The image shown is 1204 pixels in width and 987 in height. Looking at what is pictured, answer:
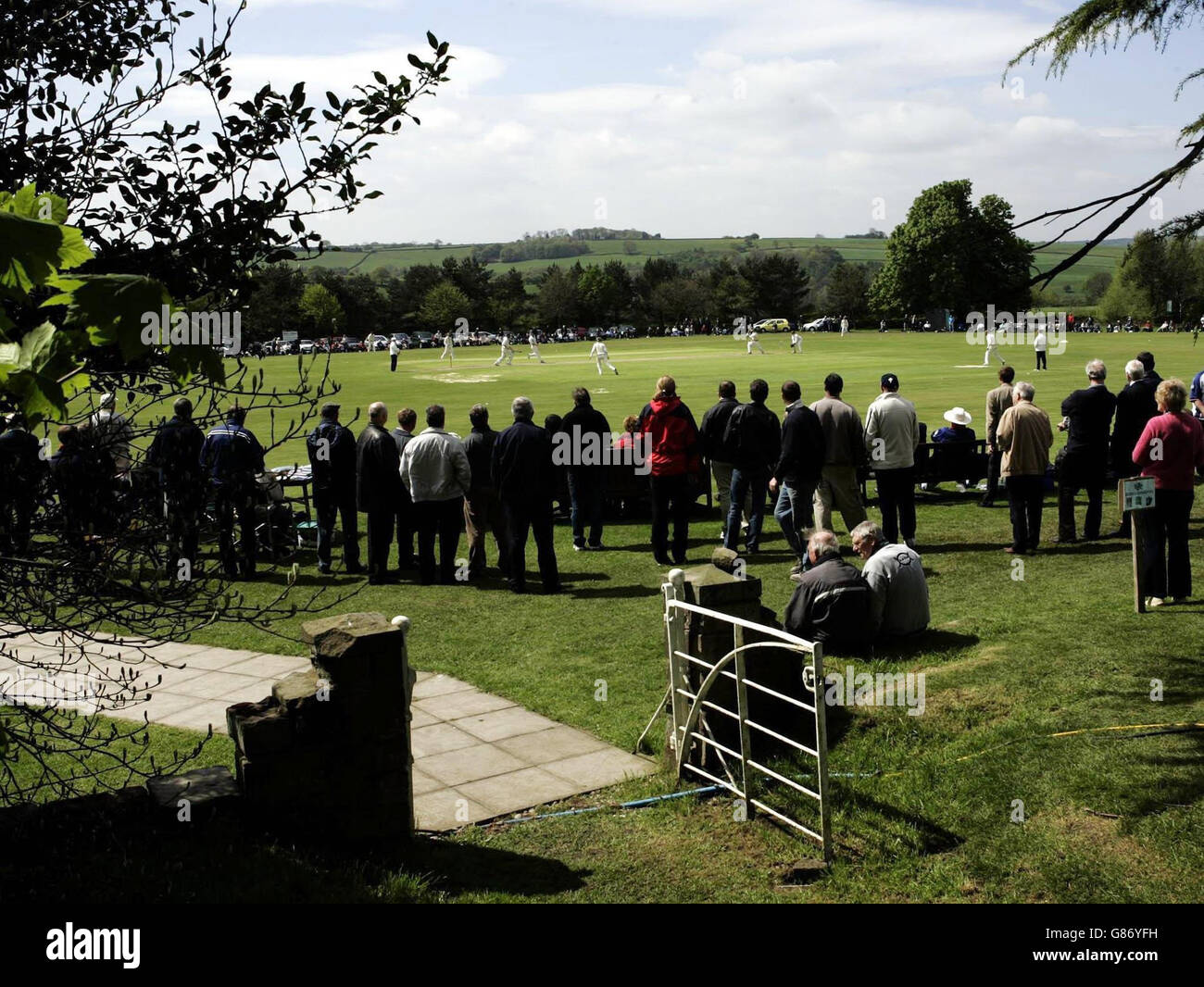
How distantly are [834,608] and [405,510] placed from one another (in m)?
6.29

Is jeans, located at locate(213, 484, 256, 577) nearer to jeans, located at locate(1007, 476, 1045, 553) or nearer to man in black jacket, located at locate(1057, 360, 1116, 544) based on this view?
jeans, located at locate(1007, 476, 1045, 553)

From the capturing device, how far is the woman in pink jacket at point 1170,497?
32.6 feet

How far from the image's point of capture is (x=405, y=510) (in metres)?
13.1

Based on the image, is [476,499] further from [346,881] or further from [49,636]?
[346,881]

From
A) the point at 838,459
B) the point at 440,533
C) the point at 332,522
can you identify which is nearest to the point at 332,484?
the point at 332,522

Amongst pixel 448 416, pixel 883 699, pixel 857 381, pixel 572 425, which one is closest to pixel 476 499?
pixel 572 425

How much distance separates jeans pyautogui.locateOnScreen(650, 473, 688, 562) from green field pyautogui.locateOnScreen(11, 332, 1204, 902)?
0.34m

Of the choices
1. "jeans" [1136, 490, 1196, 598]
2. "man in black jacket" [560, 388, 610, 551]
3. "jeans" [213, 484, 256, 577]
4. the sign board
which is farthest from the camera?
"man in black jacket" [560, 388, 610, 551]

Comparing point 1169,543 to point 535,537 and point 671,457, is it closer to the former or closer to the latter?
point 671,457

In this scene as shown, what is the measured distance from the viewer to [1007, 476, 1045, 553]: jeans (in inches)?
500

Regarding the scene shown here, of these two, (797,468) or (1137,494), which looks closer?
(1137,494)

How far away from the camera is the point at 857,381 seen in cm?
4000

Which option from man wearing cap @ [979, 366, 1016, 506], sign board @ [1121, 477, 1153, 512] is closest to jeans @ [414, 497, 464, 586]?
man wearing cap @ [979, 366, 1016, 506]

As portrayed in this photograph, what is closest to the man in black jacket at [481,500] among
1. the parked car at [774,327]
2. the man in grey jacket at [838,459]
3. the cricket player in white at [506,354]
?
the man in grey jacket at [838,459]
